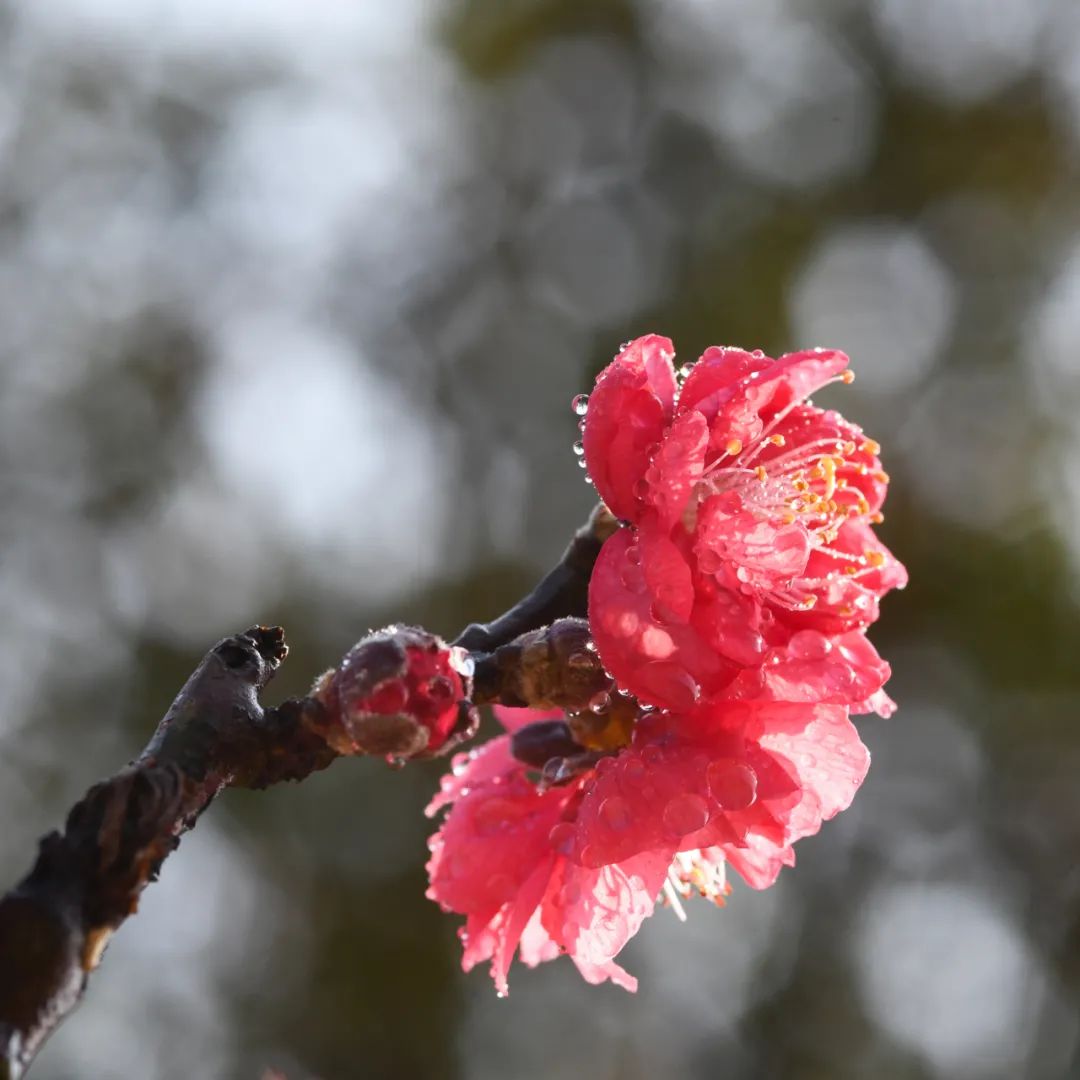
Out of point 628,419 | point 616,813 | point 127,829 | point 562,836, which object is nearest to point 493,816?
point 562,836

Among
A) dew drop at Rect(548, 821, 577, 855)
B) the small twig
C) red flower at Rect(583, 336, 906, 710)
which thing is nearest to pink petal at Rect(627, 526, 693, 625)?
red flower at Rect(583, 336, 906, 710)

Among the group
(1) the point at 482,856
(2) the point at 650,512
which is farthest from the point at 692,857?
(2) the point at 650,512

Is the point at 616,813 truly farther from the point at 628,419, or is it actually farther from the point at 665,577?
the point at 628,419

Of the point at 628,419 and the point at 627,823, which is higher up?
the point at 628,419

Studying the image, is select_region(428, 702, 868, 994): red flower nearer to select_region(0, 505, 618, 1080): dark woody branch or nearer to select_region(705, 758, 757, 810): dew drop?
select_region(705, 758, 757, 810): dew drop

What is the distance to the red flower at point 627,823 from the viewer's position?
1312 millimetres

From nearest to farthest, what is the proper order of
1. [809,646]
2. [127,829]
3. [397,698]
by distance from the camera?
[127,829], [397,698], [809,646]

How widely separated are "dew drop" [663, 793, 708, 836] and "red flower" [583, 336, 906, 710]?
0.10 m

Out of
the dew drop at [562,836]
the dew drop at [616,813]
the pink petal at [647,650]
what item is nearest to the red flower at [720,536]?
the pink petal at [647,650]

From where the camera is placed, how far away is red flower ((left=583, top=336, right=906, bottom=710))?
1.29 m

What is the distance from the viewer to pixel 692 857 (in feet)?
5.55

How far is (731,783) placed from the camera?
4.29 ft

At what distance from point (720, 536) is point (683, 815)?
306mm

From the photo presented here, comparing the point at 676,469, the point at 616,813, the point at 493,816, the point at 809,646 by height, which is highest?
the point at 676,469
